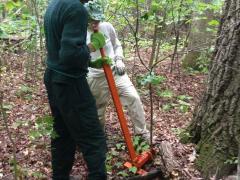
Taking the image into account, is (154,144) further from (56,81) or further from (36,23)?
(36,23)

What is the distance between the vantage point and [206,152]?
4121mm

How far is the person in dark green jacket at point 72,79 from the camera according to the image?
335 centimetres

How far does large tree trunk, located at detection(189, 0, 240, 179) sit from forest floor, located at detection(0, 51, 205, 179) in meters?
0.25

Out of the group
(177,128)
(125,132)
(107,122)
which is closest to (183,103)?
(177,128)

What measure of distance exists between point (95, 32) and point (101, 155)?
137 centimetres

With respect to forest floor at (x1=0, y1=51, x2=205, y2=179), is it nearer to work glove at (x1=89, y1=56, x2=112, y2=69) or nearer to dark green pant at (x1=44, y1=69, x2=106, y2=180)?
dark green pant at (x1=44, y1=69, x2=106, y2=180)

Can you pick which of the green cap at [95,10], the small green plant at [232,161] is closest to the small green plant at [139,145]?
the small green plant at [232,161]

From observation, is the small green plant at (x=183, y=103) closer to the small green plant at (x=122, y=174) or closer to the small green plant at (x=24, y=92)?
the small green plant at (x=122, y=174)

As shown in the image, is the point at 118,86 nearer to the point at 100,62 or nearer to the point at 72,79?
the point at 100,62

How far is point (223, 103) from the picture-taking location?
156 inches

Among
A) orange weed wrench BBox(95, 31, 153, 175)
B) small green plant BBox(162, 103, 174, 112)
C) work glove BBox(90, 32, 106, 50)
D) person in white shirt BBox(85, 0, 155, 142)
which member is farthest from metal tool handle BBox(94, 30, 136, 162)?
small green plant BBox(162, 103, 174, 112)

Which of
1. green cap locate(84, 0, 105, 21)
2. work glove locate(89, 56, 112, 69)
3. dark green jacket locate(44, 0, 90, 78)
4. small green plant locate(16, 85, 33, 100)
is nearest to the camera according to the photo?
dark green jacket locate(44, 0, 90, 78)

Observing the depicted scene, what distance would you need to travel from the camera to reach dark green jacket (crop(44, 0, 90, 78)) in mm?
3326

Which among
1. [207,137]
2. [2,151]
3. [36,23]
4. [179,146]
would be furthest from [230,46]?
[36,23]
